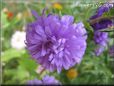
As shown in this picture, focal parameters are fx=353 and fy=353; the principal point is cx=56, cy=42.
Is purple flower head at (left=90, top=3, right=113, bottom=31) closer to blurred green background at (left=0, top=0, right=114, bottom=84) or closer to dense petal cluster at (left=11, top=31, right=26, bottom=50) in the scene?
blurred green background at (left=0, top=0, right=114, bottom=84)

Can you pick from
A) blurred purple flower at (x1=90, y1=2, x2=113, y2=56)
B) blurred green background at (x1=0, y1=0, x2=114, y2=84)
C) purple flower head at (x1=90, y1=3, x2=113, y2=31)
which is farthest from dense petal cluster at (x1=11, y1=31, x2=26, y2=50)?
purple flower head at (x1=90, y1=3, x2=113, y2=31)

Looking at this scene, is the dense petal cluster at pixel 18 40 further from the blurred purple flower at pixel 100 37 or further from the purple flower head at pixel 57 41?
the purple flower head at pixel 57 41

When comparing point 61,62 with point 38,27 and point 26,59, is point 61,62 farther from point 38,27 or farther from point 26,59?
point 26,59

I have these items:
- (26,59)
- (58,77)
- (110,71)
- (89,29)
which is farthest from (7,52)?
(89,29)

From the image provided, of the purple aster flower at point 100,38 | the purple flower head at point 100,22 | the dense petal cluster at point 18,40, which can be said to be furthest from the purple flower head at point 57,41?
the dense petal cluster at point 18,40

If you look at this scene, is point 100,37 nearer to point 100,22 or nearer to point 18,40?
point 100,22
